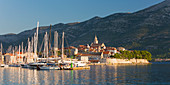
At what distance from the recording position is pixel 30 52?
121 meters

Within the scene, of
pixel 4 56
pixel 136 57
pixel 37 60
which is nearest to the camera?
pixel 37 60

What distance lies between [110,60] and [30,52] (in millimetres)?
76828

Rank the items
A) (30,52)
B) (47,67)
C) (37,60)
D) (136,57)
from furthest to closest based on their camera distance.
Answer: (136,57) < (30,52) < (37,60) < (47,67)

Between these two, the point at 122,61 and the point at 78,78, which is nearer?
the point at 78,78

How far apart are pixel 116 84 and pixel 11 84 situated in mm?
19687

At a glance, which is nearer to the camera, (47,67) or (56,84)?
(56,84)

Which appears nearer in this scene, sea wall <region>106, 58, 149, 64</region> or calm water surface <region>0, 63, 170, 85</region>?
calm water surface <region>0, 63, 170, 85</region>

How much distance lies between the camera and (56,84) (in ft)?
161

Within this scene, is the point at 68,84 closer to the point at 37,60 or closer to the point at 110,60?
the point at 37,60

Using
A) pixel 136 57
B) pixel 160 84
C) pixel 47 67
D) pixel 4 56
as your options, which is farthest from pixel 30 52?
pixel 136 57

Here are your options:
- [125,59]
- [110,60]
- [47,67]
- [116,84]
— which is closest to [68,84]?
[116,84]

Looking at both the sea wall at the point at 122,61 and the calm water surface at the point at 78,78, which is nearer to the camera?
the calm water surface at the point at 78,78

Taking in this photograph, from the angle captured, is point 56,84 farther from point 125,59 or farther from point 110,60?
point 125,59

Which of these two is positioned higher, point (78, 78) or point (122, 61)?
point (78, 78)
